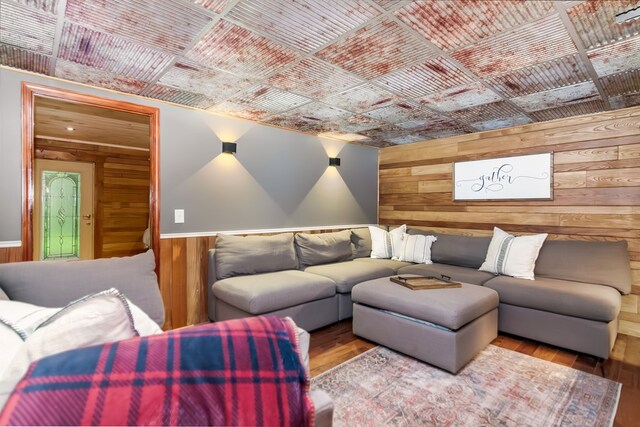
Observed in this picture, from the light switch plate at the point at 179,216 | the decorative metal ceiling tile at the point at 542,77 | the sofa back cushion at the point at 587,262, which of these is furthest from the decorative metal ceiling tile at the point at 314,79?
the sofa back cushion at the point at 587,262

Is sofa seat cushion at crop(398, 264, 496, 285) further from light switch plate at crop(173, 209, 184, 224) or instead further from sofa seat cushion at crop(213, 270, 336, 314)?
light switch plate at crop(173, 209, 184, 224)

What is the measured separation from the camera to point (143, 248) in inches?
241

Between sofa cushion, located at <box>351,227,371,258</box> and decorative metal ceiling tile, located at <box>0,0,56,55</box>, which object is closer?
decorative metal ceiling tile, located at <box>0,0,56,55</box>

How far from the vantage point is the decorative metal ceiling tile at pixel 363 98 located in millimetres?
2771

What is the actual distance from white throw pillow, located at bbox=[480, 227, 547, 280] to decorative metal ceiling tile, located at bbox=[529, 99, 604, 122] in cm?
126

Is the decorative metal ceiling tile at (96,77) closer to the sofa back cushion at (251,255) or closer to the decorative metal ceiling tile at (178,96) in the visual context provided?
the decorative metal ceiling tile at (178,96)

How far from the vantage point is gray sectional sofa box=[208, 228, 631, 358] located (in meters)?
2.60

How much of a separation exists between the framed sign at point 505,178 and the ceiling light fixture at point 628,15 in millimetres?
2083

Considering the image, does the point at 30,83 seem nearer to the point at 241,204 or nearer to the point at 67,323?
the point at 241,204

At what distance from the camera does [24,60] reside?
2.23 metres

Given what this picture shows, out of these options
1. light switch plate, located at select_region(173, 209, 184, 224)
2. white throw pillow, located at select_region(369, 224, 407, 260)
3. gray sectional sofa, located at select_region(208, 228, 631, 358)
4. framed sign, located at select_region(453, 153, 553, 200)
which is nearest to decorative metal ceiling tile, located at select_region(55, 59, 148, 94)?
light switch plate, located at select_region(173, 209, 184, 224)

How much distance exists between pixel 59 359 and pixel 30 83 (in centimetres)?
278

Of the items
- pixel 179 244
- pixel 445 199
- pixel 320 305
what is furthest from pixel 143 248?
pixel 445 199

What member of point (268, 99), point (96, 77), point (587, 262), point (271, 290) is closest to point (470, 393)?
point (271, 290)
